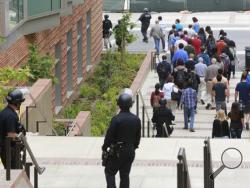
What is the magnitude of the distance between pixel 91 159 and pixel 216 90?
9.25 m

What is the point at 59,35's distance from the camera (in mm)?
28922

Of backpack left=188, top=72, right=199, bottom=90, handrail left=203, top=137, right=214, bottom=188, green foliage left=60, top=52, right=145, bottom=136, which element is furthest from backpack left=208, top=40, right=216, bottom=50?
handrail left=203, top=137, right=214, bottom=188

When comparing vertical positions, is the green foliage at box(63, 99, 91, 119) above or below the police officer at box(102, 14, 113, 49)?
below

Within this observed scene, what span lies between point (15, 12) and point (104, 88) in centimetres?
1053

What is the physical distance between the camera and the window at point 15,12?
71.2ft

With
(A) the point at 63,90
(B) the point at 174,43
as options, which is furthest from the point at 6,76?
(B) the point at 174,43

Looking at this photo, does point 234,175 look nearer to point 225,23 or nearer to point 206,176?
point 206,176

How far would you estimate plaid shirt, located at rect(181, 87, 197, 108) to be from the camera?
2389 centimetres

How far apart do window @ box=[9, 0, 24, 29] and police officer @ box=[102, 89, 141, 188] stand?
9696 mm

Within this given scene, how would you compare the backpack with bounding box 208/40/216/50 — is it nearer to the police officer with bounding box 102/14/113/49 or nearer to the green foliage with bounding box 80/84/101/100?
the green foliage with bounding box 80/84/101/100

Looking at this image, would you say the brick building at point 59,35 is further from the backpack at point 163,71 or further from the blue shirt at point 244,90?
the blue shirt at point 244,90

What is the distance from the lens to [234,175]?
1505 centimetres

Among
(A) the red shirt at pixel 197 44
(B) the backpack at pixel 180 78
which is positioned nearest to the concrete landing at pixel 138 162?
(B) the backpack at pixel 180 78

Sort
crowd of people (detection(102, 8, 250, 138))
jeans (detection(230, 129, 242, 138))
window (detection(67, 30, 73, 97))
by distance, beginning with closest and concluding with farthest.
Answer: jeans (detection(230, 129, 242, 138)) < crowd of people (detection(102, 8, 250, 138)) < window (detection(67, 30, 73, 97))
